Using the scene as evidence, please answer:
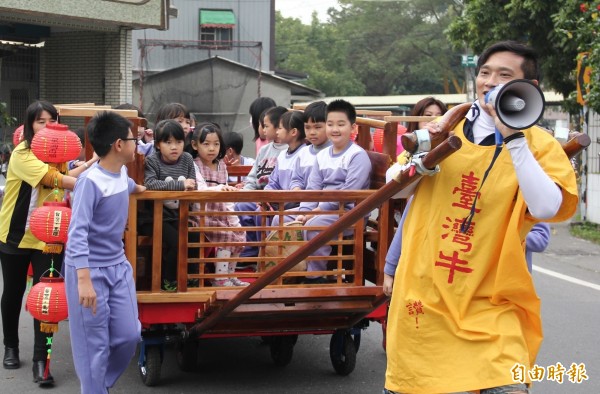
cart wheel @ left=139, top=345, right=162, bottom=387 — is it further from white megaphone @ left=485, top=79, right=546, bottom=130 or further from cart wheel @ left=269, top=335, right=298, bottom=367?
white megaphone @ left=485, top=79, right=546, bottom=130

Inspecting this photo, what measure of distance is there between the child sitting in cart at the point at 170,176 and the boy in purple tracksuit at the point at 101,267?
596mm

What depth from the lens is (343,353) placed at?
260 inches

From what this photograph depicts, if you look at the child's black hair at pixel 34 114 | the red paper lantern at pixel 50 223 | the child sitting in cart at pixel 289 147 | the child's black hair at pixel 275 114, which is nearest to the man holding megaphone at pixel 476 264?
the red paper lantern at pixel 50 223

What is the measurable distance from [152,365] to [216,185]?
4.64 ft

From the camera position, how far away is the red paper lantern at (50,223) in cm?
593

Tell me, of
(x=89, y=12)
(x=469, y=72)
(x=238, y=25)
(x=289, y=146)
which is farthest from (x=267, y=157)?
(x=238, y=25)

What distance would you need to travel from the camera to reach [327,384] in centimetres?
650

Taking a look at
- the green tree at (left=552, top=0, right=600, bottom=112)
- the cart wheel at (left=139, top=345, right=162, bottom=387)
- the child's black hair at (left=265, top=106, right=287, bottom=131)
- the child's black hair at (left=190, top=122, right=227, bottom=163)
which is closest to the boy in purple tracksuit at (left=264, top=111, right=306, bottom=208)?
the child's black hair at (left=265, top=106, right=287, bottom=131)

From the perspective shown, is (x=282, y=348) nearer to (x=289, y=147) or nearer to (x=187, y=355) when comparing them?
(x=187, y=355)

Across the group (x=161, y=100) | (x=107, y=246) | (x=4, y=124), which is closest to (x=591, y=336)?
(x=107, y=246)

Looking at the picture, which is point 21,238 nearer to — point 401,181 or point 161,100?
point 401,181

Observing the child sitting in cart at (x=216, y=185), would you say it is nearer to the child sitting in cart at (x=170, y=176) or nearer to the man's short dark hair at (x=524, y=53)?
the child sitting in cart at (x=170, y=176)

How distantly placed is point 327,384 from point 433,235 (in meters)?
3.15

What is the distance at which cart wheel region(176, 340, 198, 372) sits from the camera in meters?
6.53
